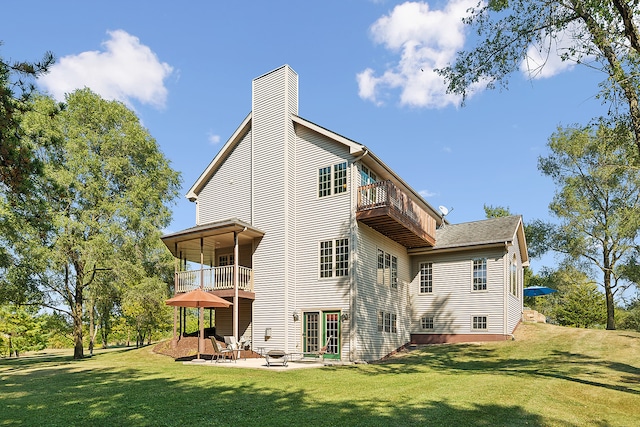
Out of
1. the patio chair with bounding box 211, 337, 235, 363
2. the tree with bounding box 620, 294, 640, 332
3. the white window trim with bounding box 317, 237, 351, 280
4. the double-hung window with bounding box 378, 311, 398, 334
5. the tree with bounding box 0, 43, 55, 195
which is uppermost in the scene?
the tree with bounding box 0, 43, 55, 195

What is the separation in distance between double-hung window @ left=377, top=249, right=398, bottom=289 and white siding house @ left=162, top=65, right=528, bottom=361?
68mm

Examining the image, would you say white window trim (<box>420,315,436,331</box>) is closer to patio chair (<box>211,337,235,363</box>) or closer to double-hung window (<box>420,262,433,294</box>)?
double-hung window (<box>420,262,433,294</box>)

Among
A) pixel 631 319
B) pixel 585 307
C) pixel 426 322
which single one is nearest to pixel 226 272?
pixel 426 322

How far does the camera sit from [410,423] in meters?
7.27

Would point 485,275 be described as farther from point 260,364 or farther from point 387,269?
point 260,364

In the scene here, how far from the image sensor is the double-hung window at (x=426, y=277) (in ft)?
76.3

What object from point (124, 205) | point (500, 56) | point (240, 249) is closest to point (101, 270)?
point (124, 205)

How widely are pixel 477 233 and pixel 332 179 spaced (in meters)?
9.33

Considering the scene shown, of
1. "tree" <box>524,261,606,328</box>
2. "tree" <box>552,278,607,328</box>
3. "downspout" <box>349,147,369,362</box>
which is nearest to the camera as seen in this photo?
"downspout" <box>349,147,369,362</box>

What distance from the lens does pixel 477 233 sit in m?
23.2

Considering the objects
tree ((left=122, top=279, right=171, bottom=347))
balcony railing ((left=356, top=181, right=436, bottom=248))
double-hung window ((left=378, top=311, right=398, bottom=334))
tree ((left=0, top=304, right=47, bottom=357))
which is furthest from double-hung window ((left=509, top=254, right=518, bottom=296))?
tree ((left=0, top=304, right=47, bottom=357))

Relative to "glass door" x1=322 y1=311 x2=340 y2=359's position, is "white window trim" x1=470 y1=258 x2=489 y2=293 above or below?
above

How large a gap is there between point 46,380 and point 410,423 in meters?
10.8

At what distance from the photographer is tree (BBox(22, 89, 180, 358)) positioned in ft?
70.2
